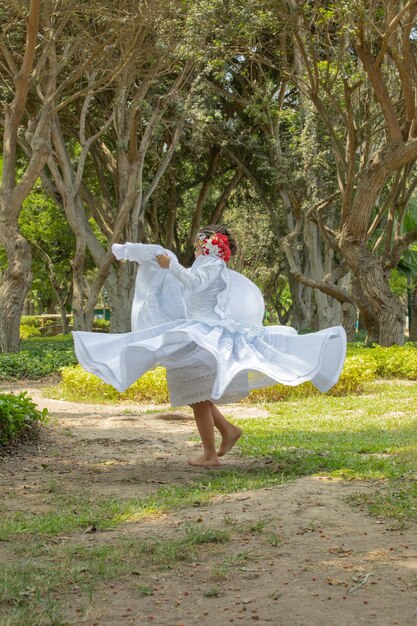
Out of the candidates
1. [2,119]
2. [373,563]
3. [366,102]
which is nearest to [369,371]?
[366,102]

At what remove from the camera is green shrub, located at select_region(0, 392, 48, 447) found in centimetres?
821

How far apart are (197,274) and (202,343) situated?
0.76m

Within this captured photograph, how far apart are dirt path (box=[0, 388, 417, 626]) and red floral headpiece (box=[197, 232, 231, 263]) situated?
5.44 ft

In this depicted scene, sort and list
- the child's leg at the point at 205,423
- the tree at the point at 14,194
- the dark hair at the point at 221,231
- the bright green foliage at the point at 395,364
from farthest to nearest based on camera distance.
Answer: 1. the tree at the point at 14,194
2. the bright green foliage at the point at 395,364
3. the dark hair at the point at 221,231
4. the child's leg at the point at 205,423

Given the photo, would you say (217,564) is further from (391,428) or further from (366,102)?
(366,102)

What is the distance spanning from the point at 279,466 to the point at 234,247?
5.82ft

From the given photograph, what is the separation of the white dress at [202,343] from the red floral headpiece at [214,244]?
0.06m

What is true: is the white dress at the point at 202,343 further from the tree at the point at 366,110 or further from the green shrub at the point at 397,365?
the green shrub at the point at 397,365

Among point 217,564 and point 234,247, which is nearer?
point 217,564

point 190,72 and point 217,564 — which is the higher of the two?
point 190,72

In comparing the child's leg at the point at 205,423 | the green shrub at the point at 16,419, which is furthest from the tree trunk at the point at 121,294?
the child's leg at the point at 205,423

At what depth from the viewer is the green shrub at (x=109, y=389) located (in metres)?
13.1

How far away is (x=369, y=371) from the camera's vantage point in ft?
46.7

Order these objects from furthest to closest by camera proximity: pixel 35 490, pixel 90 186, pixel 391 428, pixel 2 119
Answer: pixel 90 186 < pixel 2 119 < pixel 391 428 < pixel 35 490
